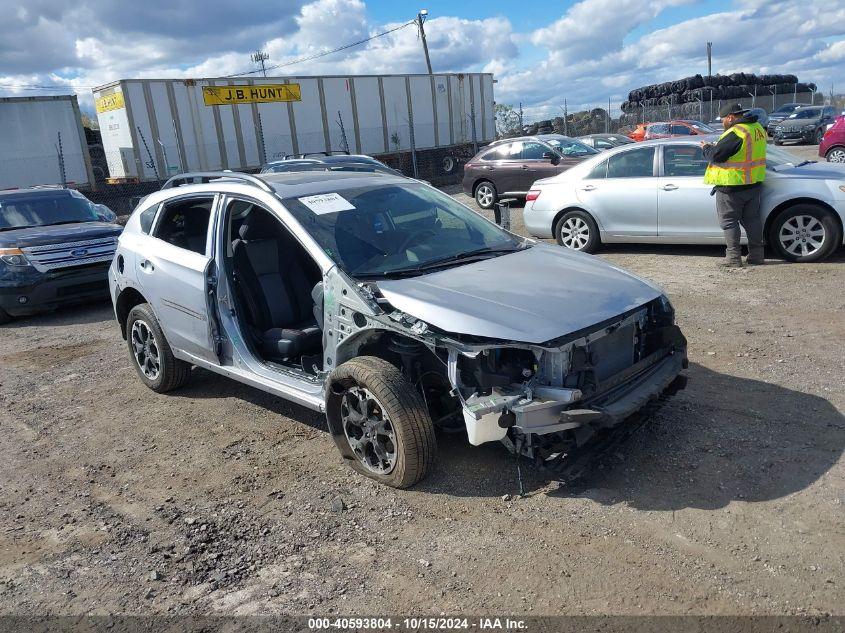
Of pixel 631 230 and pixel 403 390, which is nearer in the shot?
pixel 403 390

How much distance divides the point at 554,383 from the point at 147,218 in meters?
3.85

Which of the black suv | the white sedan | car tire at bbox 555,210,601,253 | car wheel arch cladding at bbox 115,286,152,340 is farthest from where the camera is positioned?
car tire at bbox 555,210,601,253

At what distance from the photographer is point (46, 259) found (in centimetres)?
866

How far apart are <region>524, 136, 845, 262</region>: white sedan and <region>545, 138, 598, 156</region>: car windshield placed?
5.24 meters

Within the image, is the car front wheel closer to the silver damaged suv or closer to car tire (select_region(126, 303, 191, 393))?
the silver damaged suv

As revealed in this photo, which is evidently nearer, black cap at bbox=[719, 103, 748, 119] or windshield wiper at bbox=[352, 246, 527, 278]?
windshield wiper at bbox=[352, 246, 527, 278]

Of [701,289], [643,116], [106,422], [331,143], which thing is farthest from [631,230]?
[643,116]

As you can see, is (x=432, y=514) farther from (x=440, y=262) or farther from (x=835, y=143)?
(x=835, y=143)

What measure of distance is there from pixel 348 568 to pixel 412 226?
2.32m

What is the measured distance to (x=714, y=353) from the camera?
5.67 meters

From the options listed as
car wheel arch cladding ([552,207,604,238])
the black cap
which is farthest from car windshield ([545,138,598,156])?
the black cap

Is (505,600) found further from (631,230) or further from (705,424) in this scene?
(631,230)

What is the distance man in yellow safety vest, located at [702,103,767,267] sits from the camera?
7.99m

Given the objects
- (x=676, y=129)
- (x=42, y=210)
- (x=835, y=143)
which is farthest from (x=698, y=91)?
(x=42, y=210)
